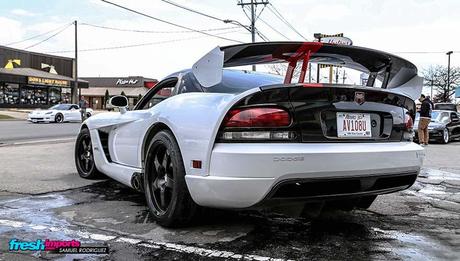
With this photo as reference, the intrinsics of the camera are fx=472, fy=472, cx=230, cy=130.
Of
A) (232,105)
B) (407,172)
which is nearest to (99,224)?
(232,105)

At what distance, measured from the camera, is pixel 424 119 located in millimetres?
14750

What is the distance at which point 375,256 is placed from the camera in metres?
3.28

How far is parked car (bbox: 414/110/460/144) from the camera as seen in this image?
16859mm

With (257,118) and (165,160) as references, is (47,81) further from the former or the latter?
(257,118)

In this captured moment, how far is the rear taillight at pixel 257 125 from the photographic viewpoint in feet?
10.8

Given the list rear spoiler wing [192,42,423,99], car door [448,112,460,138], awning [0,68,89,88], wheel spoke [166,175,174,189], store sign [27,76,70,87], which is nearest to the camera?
rear spoiler wing [192,42,423,99]

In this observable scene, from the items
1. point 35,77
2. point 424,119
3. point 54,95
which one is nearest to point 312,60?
point 424,119

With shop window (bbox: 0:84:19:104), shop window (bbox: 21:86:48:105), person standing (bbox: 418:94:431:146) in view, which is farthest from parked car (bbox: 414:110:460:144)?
shop window (bbox: 21:86:48:105)

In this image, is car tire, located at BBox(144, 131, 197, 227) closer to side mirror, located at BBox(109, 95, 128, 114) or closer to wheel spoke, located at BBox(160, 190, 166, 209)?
wheel spoke, located at BBox(160, 190, 166, 209)

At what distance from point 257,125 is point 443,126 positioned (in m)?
15.6

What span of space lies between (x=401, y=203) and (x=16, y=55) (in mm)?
45861

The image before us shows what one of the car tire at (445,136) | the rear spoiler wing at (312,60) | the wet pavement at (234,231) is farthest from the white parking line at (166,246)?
the car tire at (445,136)

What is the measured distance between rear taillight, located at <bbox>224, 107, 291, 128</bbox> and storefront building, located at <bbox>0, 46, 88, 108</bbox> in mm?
41037

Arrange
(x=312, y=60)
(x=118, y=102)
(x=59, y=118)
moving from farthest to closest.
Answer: (x=59, y=118) → (x=118, y=102) → (x=312, y=60)
